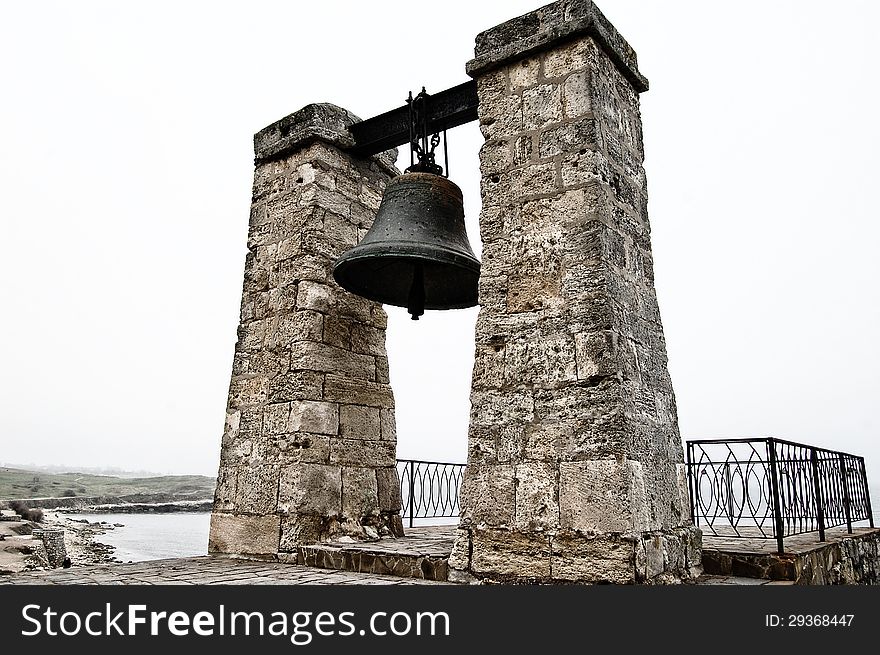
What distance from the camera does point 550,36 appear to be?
368 cm

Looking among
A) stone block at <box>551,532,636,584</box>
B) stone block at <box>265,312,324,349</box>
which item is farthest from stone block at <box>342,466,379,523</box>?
stone block at <box>551,532,636,584</box>

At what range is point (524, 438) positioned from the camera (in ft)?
11.0

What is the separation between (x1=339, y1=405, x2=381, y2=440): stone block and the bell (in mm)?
789

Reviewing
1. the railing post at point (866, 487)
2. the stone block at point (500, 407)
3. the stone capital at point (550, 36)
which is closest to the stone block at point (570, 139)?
the stone capital at point (550, 36)

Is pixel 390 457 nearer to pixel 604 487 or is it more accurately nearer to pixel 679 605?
pixel 604 487

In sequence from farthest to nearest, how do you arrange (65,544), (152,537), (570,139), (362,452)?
(152,537), (65,544), (362,452), (570,139)

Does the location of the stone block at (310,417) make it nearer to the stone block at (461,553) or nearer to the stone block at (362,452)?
the stone block at (362,452)

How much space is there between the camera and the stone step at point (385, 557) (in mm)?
3727

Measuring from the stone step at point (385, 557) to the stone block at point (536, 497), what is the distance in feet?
2.10

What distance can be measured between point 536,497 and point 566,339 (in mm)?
760

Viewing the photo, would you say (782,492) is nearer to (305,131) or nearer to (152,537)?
(305,131)

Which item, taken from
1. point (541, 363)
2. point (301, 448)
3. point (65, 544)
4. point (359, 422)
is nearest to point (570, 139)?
point (541, 363)

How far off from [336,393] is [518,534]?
188cm

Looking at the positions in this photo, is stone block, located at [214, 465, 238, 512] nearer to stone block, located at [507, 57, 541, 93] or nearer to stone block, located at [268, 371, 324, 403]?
stone block, located at [268, 371, 324, 403]
